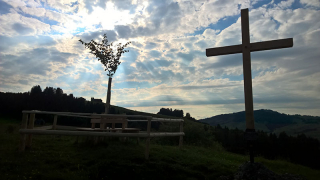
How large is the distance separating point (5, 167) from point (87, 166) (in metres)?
1.76

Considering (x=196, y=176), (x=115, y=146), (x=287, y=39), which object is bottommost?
(x=196, y=176)

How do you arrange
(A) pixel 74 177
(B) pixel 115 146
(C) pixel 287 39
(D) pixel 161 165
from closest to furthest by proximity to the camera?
(A) pixel 74 177 → (D) pixel 161 165 → (C) pixel 287 39 → (B) pixel 115 146

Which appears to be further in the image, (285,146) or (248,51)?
(285,146)

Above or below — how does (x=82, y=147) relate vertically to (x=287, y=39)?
below

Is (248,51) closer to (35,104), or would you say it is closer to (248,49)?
(248,49)

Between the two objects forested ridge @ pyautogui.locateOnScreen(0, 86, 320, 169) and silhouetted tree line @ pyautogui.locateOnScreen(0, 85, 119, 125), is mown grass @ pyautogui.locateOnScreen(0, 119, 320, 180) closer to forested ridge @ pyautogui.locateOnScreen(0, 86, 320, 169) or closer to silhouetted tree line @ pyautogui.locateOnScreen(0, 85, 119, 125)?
forested ridge @ pyautogui.locateOnScreen(0, 86, 320, 169)

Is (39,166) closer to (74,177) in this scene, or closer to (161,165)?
A: (74,177)

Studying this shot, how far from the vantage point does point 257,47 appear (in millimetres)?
6062

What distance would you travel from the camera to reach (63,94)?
1879 inches

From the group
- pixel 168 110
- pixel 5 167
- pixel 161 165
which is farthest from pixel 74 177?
pixel 168 110

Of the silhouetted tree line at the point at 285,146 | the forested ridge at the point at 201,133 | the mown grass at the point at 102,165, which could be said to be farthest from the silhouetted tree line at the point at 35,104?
the mown grass at the point at 102,165

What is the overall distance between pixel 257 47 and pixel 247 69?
820 millimetres

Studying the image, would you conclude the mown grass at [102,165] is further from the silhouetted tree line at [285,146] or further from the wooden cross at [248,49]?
the silhouetted tree line at [285,146]

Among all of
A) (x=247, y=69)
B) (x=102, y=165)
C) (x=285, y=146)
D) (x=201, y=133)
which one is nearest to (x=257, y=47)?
(x=247, y=69)
